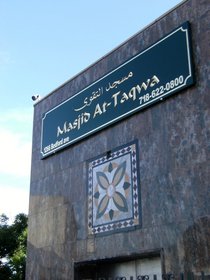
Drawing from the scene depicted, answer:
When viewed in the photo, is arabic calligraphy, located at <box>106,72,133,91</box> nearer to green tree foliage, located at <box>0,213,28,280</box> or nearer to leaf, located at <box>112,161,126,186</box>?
leaf, located at <box>112,161,126,186</box>

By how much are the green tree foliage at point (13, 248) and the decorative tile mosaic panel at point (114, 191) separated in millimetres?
11189

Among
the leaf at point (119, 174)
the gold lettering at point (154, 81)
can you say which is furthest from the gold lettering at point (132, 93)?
the leaf at point (119, 174)

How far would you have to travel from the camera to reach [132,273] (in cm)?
761

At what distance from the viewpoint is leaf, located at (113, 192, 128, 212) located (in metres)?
7.67

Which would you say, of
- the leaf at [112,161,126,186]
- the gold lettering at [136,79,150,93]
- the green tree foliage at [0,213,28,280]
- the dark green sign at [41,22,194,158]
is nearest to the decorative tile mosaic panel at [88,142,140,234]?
the leaf at [112,161,126,186]

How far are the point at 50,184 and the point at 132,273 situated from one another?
3261mm

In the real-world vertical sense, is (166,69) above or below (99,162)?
above

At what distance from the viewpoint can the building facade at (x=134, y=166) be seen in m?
6.57

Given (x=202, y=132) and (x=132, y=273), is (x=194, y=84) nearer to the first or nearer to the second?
(x=202, y=132)

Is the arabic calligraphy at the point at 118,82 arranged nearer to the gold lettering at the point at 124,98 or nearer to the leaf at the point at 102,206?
the gold lettering at the point at 124,98

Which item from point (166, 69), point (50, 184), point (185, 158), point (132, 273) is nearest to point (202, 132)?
point (185, 158)

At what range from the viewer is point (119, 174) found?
26.2ft

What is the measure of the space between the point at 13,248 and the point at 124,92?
43.2ft

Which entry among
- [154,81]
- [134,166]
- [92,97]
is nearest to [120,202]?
[134,166]
